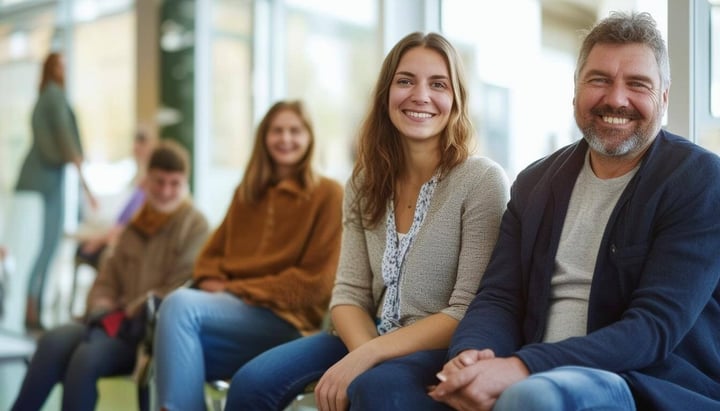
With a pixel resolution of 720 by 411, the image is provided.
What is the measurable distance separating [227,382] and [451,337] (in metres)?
1.10

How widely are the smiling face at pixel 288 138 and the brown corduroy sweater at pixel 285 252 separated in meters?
0.09

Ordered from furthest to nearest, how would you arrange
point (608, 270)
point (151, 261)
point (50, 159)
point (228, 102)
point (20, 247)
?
point (20, 247) → point (50, 159) → point (228, 102) → point (151, 261) → point (608, 270)

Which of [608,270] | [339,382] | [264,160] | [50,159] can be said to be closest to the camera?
[608,270]

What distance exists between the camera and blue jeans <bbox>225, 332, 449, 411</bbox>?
1.97 metres

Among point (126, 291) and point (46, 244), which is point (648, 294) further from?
point (46, 244)

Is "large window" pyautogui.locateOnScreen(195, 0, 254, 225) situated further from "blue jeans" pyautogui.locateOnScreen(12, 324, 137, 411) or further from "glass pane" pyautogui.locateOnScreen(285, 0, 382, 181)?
"blue jeans" pyautogui.locateOnScreen(12, 324, 137, 411)

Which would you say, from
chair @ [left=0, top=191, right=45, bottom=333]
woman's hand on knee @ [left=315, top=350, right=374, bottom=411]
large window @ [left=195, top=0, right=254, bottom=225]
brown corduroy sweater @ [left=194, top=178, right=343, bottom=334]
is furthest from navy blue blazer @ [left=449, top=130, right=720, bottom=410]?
chair @ [left=0, top=191, right=45, bottom=333]

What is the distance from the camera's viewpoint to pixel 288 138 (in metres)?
3.26

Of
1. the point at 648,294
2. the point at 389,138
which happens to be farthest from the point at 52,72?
the point at 648,294

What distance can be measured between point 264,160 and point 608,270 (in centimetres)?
164

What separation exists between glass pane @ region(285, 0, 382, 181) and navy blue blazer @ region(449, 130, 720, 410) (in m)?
2.76

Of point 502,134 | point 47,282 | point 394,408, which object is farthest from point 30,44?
point 394,408

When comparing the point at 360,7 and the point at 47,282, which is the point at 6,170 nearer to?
the point at 47,282

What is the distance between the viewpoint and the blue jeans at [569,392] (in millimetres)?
1663
